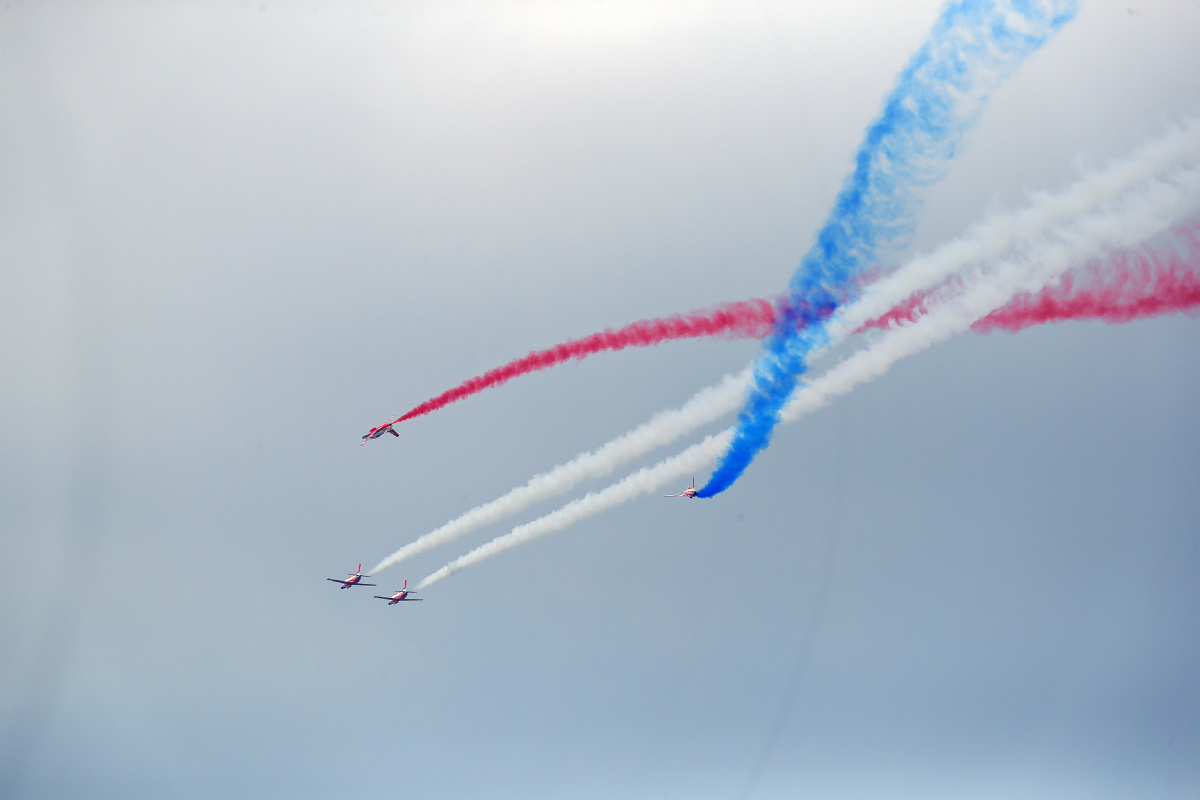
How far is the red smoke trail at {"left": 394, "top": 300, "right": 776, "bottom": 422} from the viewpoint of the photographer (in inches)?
454

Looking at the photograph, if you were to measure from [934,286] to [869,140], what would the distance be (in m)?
2.45

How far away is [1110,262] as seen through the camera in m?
10.3

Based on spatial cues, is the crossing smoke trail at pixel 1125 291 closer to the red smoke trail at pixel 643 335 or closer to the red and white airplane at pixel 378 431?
the red smoke trail at pixel 643 335

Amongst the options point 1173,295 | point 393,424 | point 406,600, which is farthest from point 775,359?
point 406,600

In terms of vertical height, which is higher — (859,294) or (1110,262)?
(1110,262)

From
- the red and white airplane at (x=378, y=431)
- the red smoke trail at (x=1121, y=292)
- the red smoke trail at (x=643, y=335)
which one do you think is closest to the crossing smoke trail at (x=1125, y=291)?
the red smoke trail at (x=1121, y=292)

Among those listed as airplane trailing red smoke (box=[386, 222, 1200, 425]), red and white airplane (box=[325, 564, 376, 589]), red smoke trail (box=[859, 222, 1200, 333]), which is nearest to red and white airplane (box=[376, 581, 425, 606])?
red and white airplane (box=[325, 564, 376, 589])

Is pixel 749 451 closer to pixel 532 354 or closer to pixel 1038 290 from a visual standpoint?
pixel 532 354

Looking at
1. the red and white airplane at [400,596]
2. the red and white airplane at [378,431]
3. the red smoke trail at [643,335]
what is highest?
the red smoke trail at [643,335]

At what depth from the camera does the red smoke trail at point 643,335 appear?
37.8ft

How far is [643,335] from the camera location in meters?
12.0

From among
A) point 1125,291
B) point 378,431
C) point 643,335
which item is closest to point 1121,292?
point 1125,291

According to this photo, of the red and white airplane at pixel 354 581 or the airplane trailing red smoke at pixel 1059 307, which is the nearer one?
the airplane trailing red smoke at pixel 1059 307

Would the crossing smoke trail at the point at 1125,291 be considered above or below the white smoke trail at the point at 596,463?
above
